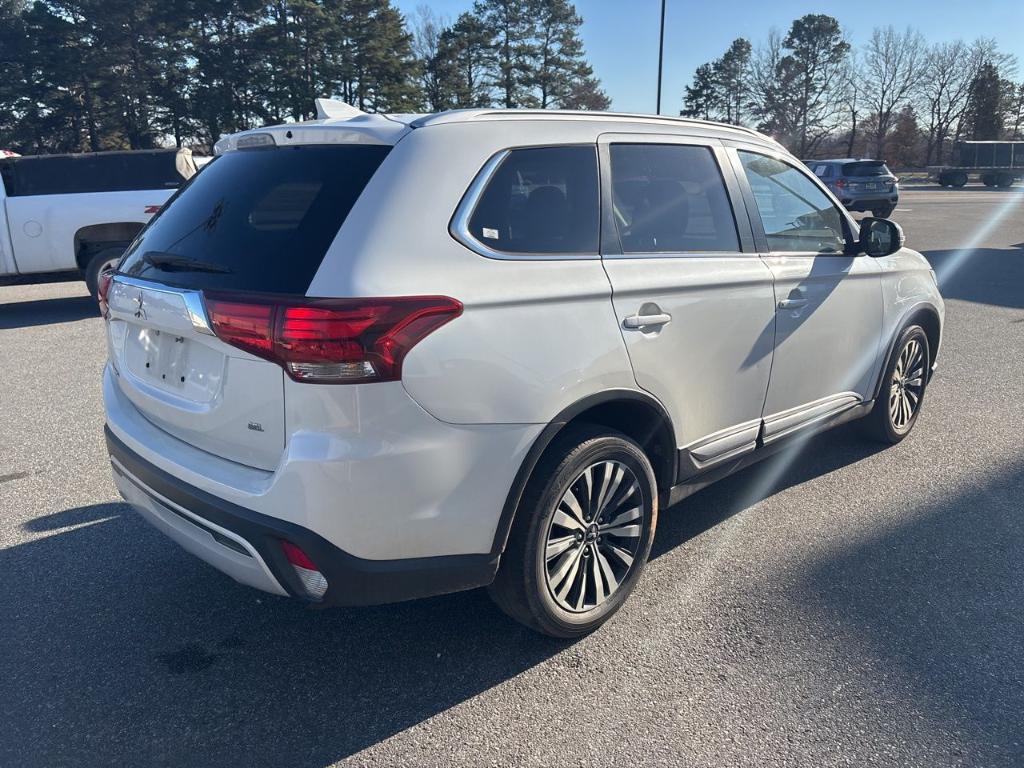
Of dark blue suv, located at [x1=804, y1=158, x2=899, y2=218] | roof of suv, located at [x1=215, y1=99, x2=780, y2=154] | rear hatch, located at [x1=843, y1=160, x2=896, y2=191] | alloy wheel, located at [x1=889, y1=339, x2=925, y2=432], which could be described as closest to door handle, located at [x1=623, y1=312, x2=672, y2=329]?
roof of suv, located at [x1=215, y1=99, x2=780, y2=154]

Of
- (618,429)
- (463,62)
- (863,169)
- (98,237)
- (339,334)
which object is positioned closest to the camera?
(339,334)

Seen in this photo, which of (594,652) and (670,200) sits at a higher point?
(670,200)

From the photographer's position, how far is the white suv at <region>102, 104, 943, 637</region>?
7.72 ft

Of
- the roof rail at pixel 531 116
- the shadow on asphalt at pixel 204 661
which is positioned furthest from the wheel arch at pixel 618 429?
the roof rail at pixel 531 116

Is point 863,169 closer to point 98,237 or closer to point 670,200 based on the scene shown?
point 98,237

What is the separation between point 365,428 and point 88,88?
50.0m

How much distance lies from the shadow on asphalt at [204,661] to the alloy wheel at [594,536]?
10.4 inches

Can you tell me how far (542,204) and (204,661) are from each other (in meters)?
2.03

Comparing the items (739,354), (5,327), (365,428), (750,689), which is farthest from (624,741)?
(5,327)

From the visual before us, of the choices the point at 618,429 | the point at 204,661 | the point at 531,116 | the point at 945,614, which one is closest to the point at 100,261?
the point at 204,661

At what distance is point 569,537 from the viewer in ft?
9.58

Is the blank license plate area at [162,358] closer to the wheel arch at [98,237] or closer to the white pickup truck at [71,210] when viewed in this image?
the white pickup truck at [71,210]

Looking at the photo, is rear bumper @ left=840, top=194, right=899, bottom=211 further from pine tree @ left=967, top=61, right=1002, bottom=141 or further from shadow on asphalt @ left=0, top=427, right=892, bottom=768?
pine tree @ left=967, top=61, right=1002, bottom=141

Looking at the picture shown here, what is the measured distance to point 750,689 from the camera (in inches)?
109
